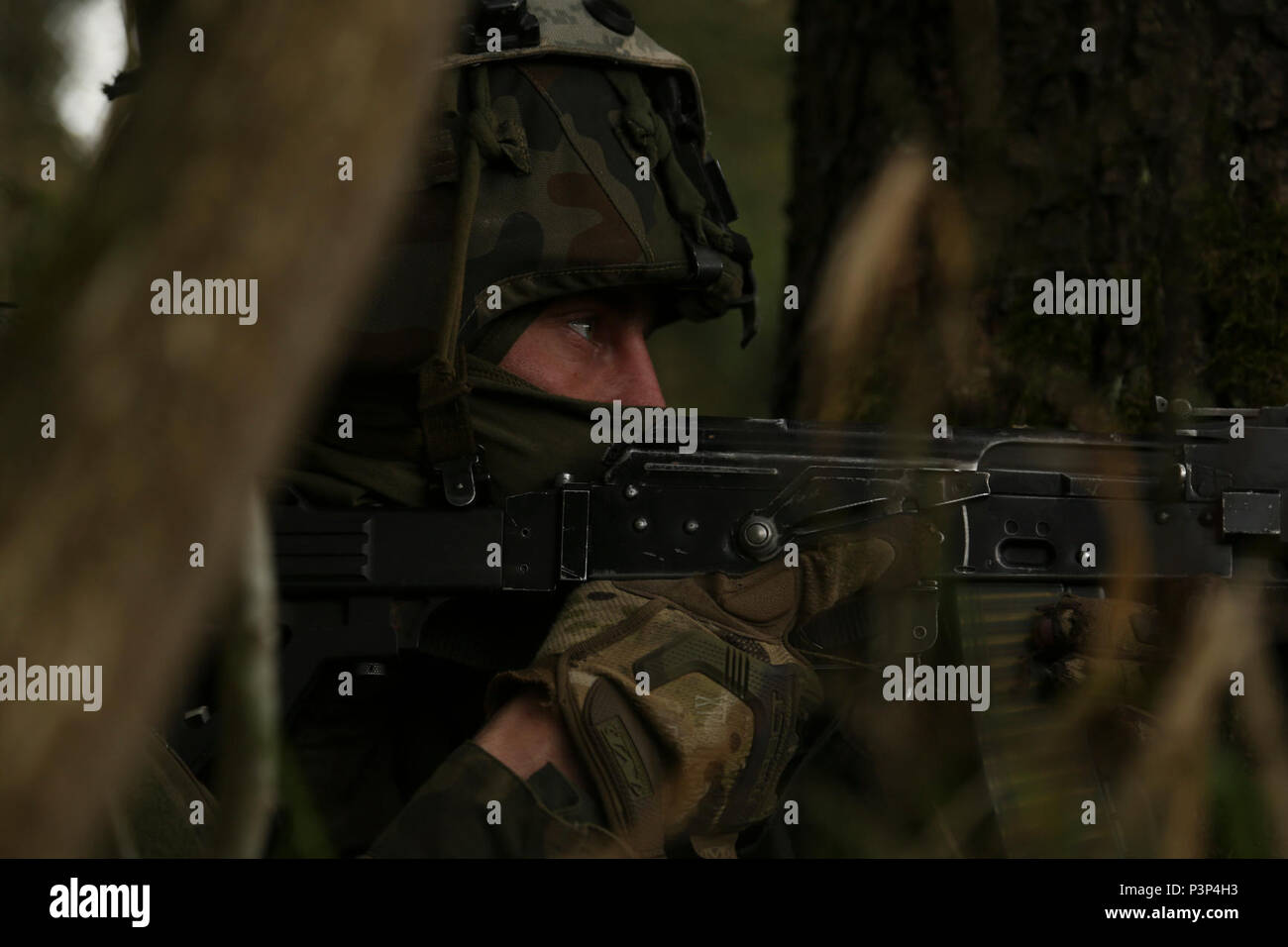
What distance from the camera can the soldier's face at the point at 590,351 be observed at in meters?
2.06

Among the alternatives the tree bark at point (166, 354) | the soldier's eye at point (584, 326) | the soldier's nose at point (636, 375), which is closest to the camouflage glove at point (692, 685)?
the soldier's nose at point (636, 375)

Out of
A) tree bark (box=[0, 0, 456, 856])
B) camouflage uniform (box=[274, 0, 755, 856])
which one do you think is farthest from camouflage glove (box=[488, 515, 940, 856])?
tree bark (box=[0, 0, 456, 856])

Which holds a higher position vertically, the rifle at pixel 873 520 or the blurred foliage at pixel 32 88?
the blurred foliage at pixel 32 88

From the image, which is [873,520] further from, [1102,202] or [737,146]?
[737,146]

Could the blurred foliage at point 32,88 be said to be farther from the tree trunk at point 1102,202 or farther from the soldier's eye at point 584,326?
the tree trunk at point 1102,202

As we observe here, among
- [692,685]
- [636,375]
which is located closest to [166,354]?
[692,685]

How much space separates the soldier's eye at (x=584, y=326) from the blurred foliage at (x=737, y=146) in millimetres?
1603

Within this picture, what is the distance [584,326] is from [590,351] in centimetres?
4

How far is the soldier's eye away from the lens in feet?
6.90

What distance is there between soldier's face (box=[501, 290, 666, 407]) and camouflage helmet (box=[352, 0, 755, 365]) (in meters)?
0.06

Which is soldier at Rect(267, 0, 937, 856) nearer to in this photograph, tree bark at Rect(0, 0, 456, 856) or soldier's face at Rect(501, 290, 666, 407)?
soldier's face at Rect(501, 290, 666, 407)
